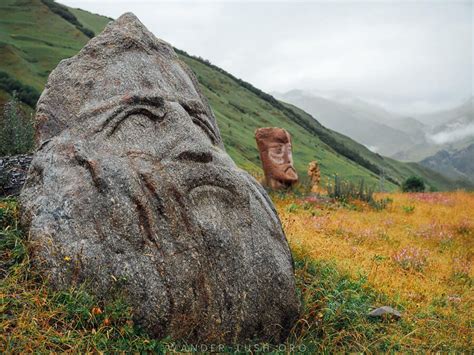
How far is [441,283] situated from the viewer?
9.45m

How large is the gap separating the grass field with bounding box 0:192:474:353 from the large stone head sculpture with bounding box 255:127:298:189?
19.6 feet

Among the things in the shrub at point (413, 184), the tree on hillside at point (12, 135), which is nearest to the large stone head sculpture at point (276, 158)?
the tree on hillside at point (12, 135)

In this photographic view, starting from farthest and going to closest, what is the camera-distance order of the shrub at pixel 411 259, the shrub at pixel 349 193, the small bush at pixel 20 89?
the small bush at pixel 20 89 → the shrub at pixel 349 193 → the shrub at pixel 411 259

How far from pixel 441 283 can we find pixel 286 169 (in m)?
11.8

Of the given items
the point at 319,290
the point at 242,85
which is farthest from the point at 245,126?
the point at 319,290

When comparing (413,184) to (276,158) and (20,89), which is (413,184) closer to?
(276,158)

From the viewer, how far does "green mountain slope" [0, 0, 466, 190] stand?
151 ft

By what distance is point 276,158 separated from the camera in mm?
21078

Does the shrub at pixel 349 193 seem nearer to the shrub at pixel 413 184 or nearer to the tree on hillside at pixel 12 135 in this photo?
the shrub at pixel 413 184

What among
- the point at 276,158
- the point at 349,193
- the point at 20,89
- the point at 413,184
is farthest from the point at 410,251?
the point at 20,89

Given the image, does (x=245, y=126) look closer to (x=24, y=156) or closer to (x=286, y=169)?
(x=286, y=169)

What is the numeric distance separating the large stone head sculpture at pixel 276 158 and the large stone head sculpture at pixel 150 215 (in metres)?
13.7

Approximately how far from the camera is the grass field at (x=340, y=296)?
4773 millimetres

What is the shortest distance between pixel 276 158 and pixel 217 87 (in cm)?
5404
